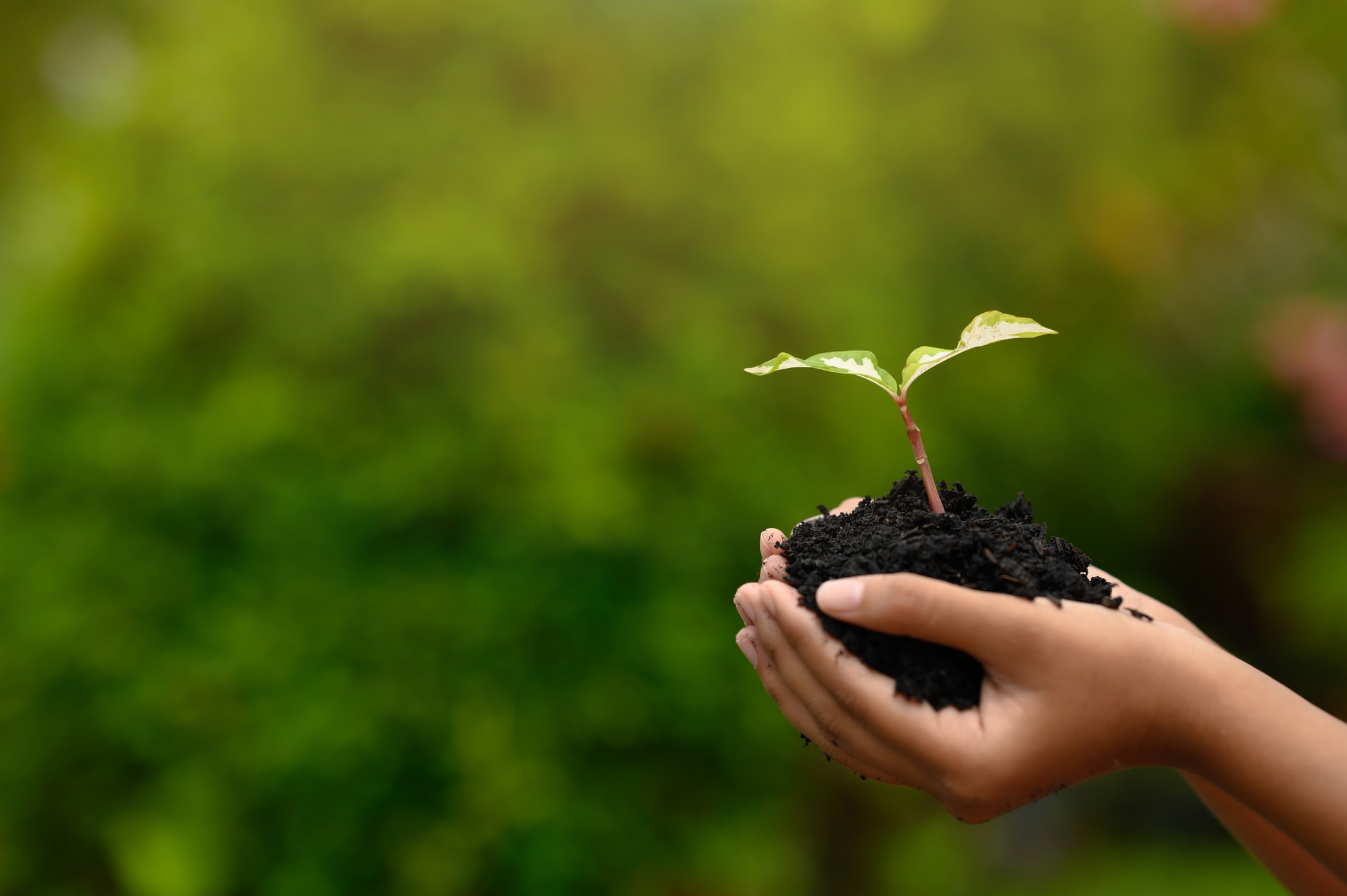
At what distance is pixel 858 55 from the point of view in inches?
83.2

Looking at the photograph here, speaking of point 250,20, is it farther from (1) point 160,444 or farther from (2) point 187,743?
(2) point 187,743

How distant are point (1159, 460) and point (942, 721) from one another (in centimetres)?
177

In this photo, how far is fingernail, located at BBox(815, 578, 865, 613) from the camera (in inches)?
30.1

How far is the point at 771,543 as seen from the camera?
1041 mm

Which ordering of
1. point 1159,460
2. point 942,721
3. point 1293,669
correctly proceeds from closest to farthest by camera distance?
point 942,721 → point 1159,460 → point 1293,669

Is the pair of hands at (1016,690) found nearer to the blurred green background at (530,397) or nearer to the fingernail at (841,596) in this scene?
the fingernail at (841,596)

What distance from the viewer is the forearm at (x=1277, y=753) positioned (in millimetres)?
751

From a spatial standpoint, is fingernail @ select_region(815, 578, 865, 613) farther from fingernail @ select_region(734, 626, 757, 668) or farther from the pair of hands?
fingernail @ select_region(734, 626, 757, 668)

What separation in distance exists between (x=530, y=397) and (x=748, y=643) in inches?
42.3

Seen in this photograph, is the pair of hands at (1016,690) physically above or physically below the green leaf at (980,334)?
below

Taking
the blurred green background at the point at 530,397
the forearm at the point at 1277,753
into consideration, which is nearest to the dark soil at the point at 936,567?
the forearm at the point at 1277,753

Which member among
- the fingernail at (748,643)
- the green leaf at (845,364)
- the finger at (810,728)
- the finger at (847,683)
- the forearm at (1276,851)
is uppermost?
the green leaf at (845,364)

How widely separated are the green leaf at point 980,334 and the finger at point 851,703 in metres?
0.28

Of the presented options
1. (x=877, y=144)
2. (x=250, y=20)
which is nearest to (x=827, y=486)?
(x=877, y=144)
